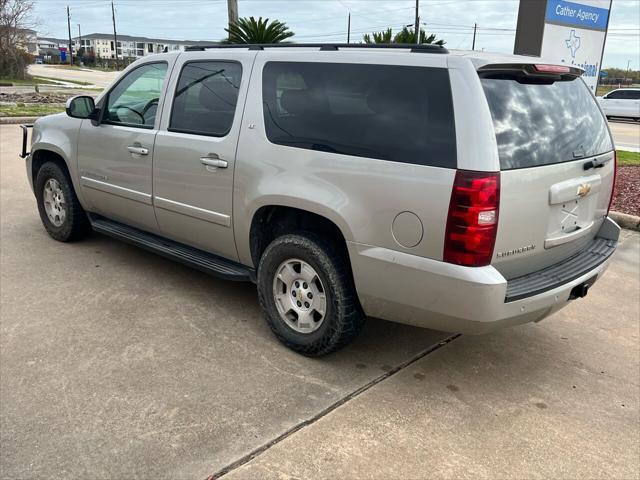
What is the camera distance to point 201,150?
Result: 405 centimetres

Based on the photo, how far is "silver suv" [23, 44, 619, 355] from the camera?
291 centimetres

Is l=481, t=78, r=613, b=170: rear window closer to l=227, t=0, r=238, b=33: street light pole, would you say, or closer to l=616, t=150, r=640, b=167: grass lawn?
l=616, t=150, r=640, b=167: grass lawn

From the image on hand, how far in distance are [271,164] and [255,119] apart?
0.37 m

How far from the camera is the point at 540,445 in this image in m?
2.89

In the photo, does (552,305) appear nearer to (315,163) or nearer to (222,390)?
(315,163)

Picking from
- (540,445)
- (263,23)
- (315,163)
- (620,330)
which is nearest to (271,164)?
(315,163)

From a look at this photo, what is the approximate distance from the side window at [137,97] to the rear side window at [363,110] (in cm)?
122

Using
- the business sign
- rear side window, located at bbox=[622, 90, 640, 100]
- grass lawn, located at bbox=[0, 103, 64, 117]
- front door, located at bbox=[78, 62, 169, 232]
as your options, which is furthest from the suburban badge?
rear side window, located at bbox=[622, 90, 640, 100]

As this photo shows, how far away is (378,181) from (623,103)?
29.1 meters

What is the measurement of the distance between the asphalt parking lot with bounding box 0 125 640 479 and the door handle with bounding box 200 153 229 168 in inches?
44.0

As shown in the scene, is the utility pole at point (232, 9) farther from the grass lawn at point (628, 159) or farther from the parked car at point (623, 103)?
the parked car at point (623, 103)

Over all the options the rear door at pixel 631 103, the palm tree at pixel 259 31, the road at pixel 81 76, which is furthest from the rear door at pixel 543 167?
the road at pixel 81 76

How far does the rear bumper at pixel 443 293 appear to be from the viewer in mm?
2895

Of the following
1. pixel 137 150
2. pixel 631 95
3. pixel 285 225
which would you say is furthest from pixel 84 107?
pixel 631 95
